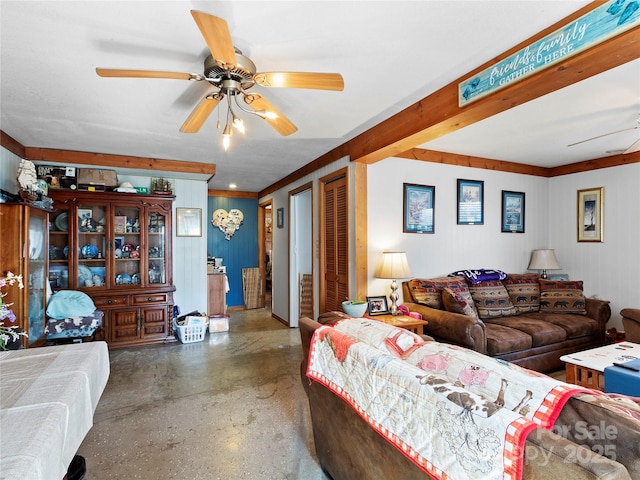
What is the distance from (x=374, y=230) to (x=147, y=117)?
7.94 feet

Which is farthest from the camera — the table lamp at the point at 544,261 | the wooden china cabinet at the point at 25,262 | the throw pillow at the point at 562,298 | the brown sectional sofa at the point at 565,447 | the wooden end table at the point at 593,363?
the table lamp at the point at 544,261

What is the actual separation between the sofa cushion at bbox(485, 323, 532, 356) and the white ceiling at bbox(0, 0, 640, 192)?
197cm

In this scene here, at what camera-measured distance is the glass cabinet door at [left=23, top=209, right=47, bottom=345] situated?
3.07 meters

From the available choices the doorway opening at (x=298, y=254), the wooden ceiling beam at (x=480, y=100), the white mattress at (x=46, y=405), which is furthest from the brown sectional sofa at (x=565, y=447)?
the doorway opening at (x=298, y=254)

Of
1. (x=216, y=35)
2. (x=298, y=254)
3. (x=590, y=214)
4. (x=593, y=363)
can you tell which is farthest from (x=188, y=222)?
(x=590, y=214)

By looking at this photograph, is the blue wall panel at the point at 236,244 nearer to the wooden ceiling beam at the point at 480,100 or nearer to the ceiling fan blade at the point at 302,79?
the wooden ceiling beam at the point at 480,100

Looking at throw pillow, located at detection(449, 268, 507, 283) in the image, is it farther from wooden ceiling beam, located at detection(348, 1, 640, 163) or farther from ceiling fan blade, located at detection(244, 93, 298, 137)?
ceiling fan blade, located at detection(244, 93, 298, 137)

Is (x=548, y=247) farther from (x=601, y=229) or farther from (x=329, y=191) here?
(x=329, y=191)

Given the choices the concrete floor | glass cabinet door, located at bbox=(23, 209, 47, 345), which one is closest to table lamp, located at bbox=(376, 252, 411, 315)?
the concrete floor

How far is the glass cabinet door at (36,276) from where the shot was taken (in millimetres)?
3074

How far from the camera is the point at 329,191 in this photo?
4133mm

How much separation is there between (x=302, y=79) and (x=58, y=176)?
3.73 meters

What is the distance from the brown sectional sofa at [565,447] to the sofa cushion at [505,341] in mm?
2088

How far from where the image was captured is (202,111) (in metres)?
2.13
